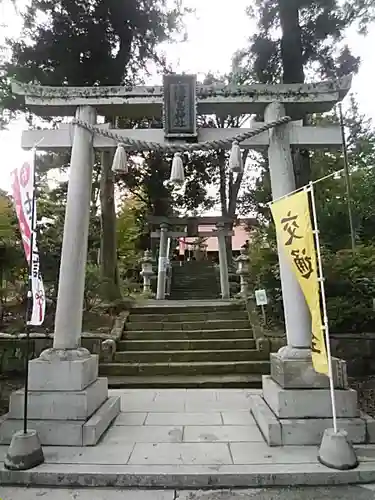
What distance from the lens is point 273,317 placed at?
914cm

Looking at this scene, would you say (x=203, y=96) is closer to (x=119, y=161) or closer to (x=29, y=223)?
(x=119, y=161)

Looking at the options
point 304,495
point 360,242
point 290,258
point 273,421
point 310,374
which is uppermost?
point 360,242

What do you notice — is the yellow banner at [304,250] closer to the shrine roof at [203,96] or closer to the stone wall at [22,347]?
the shrine roof at [203,96]

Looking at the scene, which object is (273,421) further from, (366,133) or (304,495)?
(366,133)

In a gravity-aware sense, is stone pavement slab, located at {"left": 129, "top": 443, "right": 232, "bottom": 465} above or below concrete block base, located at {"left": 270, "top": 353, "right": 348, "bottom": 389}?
below

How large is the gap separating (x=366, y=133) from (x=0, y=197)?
1223 cm

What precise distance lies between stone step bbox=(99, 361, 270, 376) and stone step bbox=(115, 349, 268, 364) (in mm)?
297

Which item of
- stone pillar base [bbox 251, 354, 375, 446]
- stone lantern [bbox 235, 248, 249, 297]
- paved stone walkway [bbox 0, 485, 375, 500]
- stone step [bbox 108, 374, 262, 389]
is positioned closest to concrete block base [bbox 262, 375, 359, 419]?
stone pillar base [bbox 251, 354, 375, 446]

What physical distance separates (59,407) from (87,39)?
26.6 feet

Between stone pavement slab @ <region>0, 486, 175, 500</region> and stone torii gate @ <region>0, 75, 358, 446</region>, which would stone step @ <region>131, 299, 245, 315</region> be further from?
stone pavement slab @ <region>0, 486, 175, 500</region>

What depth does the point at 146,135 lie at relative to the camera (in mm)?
4867

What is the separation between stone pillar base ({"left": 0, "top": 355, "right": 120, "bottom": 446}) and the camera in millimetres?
3965

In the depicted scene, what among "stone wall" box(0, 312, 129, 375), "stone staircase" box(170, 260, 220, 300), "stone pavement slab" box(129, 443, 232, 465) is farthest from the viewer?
"stone staircase" box(170, 260, 220, 300)

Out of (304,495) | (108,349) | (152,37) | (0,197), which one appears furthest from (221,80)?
(304,495)
